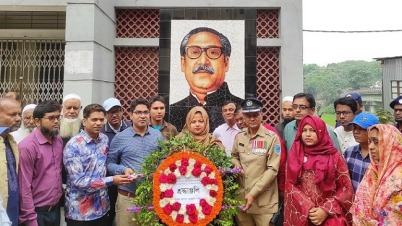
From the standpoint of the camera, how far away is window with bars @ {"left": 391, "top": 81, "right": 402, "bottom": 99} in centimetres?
1440

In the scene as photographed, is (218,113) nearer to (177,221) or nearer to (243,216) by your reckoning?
(243,216)

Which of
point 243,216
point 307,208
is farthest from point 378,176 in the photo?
point 243,216

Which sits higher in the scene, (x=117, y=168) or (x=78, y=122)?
(x=78, y=122)

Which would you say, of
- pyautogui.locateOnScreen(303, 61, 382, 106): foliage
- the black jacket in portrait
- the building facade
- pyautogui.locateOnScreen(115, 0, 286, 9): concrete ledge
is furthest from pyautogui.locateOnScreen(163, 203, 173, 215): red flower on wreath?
pyautogui.locateOnScreen(303, 61, 382, 106): foliage

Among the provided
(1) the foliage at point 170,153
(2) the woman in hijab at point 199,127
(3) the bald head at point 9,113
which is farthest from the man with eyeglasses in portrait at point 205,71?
(3) the bald head at point 9,113

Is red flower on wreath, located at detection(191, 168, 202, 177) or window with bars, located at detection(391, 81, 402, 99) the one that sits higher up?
window with bars, located at detection(391, 81, 402, 99)

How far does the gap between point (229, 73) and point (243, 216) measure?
3.01 metres

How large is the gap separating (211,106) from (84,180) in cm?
318

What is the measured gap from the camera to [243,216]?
3090 millimetres

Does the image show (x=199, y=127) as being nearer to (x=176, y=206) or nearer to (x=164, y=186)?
(x=164, y=186)

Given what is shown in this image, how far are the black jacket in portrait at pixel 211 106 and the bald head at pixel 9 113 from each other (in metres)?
3.20

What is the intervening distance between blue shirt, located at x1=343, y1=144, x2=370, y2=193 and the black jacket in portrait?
2798 millimetres

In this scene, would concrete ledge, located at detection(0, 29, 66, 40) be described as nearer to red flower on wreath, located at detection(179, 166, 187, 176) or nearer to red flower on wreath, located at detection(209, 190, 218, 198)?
red flower on wreath, located at detection(179, 166, 187, 176)

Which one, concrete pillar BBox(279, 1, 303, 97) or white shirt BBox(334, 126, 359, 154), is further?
concrete pillar BBox(279, 1, 303, 97)
